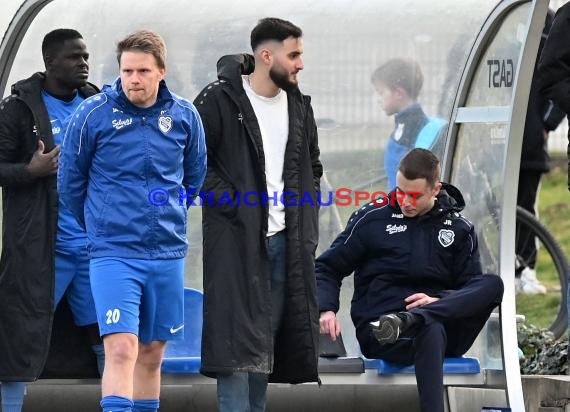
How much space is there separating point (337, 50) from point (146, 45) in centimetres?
196

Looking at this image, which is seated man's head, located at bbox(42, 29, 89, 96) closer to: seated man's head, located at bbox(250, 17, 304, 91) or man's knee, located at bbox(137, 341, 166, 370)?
seated man's head, located at bbox(250, 17, 304, 91)

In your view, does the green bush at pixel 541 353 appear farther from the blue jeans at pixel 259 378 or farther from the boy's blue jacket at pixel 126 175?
the boy's blue jacket at pixel 126 175

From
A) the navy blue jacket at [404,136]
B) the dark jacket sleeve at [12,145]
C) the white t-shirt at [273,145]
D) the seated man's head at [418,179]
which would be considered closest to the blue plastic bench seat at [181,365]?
the white t-shirt at [273,145]

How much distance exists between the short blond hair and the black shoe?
1632 millimetres

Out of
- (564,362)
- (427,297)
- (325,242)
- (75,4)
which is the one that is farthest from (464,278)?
(75,4)

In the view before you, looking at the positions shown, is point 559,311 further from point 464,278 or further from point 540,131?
point 464,278

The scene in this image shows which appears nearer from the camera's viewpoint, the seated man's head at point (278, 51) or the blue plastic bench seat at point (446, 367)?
the seated man's head at point (278, 51)

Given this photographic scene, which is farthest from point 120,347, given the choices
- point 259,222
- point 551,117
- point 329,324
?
point 551,117

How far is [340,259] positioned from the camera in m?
8.83

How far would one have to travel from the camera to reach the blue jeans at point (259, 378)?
8.02 m

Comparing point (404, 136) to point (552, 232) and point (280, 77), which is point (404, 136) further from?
point (552, 232)

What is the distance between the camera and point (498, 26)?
31.1 ft

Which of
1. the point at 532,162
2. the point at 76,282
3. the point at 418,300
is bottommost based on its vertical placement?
the point at 418,300

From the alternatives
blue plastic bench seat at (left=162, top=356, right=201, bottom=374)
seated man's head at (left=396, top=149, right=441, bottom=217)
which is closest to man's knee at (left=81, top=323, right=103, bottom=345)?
blue plastic bench seat at (left=162, top=356, right=201, bottom=374)
